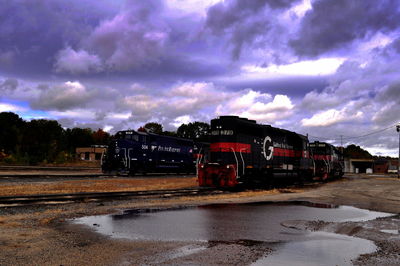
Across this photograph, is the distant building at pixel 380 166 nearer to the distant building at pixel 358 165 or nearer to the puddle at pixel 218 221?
the distant building at pixel 358 165

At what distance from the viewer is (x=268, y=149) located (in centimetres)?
2470

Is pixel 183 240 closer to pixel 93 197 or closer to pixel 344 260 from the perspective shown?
pixel 344 260

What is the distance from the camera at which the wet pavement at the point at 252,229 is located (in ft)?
24.3

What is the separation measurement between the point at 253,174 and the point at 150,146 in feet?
52.2

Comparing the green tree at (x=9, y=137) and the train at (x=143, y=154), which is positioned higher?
the green tree at (x=9, y=137)

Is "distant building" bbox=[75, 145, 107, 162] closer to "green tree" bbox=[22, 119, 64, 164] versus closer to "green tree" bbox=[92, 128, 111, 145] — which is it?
"green tree" bbox=[22, 119, 64, 164]

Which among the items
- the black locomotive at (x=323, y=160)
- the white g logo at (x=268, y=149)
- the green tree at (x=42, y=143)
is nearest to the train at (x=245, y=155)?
the white g logo at (x=268, y=149)

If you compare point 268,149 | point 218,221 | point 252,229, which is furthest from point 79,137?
point 252,229

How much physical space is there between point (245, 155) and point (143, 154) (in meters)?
15.7

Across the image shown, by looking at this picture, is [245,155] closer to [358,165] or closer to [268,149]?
[268,149]

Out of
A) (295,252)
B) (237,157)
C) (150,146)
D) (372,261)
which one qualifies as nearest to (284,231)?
(295,252)

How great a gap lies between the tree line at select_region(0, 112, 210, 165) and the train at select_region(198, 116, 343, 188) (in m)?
8.00

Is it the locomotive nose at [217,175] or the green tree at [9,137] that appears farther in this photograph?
the green tree at [9,137]

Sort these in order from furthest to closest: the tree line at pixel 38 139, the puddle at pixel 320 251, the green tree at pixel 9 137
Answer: the green tree at pixel 9 137 < the tree line at pixel 38 139 < the puddle at pixel 320 251
